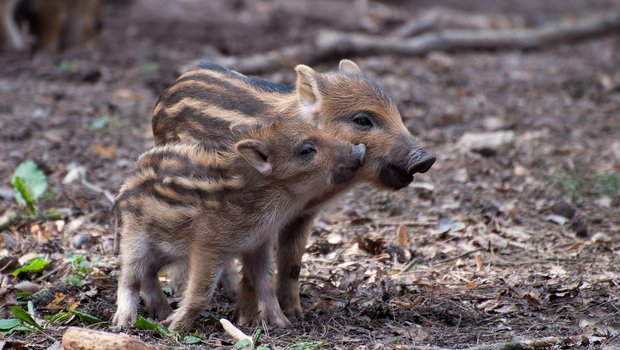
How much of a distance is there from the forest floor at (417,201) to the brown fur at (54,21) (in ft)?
1.41

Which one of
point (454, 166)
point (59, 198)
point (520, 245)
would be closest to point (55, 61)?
point (59, 198)

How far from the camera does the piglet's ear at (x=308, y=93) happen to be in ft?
17.8

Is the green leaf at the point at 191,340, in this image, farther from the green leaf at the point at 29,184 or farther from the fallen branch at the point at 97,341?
the green leaf at the point at 29,184

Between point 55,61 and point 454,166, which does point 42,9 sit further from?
point 454,166

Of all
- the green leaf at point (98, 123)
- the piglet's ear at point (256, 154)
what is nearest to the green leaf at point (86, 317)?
the piglet's ear at point (256, 154)

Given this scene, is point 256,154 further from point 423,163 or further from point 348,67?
point 348,67

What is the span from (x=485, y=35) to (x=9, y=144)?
7540 mm

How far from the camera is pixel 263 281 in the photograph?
17.0ft

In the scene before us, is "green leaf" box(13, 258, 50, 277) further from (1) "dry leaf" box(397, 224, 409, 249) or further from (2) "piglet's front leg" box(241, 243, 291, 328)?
(1) "dry leaf" box(397, 224, 409, 249)

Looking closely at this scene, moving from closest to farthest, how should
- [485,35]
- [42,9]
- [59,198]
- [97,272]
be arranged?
[97,272], [59,198], [42,9], [485,35]

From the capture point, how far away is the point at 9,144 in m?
8.38

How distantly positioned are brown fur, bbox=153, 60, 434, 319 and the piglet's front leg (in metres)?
0.09

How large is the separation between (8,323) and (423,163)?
2.35 meters

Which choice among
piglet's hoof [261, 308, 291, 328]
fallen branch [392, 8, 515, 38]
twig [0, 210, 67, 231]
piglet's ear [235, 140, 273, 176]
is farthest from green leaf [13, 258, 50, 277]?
fallen branch [392, 8, 515, 38]
